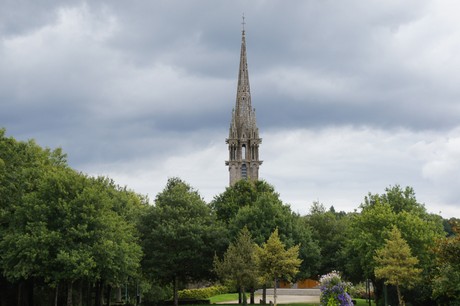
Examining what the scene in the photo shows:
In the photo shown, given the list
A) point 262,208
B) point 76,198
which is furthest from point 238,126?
point 76,198

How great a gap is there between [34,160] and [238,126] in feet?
256

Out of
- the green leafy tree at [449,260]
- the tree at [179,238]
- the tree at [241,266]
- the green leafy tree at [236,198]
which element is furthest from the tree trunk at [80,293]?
the green leafy tree at [449,260]

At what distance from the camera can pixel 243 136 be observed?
122938 mm

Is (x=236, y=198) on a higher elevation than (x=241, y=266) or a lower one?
higher

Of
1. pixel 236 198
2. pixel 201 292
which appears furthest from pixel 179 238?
pixel 236 198

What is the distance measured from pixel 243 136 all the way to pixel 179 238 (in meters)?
69.9

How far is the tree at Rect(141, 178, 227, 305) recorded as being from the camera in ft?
179

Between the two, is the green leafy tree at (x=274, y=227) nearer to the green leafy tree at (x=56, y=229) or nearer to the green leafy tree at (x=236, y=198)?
the green leafy tree at (x=236, y=198)

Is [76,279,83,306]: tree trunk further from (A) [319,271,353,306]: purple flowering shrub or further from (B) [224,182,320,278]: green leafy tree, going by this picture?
(A) [319,271,353,306]: purple flowering shrub

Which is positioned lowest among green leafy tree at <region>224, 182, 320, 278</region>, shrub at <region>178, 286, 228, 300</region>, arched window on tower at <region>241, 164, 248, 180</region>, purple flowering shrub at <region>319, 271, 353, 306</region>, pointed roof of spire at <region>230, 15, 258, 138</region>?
shrub at <region>178, 286, 228, 300</region>

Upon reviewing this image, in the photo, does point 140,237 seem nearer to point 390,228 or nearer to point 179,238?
point 179,238

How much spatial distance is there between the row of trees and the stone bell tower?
162 feet

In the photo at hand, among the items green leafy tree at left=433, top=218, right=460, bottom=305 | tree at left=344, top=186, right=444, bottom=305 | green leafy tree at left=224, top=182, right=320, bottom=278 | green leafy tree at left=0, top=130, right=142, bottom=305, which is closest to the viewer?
green leafy tree at left=433, top=218, right=460, bottom=305

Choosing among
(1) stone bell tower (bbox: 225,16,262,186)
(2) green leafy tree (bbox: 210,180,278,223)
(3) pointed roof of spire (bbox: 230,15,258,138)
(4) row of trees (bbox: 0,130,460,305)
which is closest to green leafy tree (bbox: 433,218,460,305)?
(4) row of trees (bbox: 0,130,460,305)
